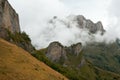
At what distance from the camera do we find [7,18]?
126 metres

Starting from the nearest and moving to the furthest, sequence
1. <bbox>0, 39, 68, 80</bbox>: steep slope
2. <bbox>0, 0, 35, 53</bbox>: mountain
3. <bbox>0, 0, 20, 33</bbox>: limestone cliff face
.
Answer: <bbox>0, 39, 68, 80</bbox>: steep slope → <bbox>0, 0, 35, 53</bbox>: mountain → <bbox>0, 0, 20, 33</bbox>: limestone cliff face

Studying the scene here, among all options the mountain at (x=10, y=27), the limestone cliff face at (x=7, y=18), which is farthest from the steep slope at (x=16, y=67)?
the limestone cliff face at (x=7, y=18)

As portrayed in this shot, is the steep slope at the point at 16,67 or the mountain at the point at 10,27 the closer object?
the steep slope at the point at 16,67

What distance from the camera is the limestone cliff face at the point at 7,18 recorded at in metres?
120

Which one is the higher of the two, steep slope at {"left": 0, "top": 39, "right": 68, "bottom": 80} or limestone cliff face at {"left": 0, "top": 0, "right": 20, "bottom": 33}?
limestone cliff face at {"left": 0, "top": 0, "right": 20, "bottom": 33}

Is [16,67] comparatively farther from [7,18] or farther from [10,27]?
[7,18]

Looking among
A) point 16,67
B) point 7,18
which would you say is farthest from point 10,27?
point 16,67

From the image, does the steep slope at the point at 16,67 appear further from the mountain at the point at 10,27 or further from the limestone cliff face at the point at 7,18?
the limestone cliff face at the point at 7,18

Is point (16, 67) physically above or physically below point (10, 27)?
below

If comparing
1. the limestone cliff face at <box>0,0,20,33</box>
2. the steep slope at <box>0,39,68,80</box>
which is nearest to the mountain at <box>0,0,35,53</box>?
the limestone cliff face at <box>0,0,20,33</box>

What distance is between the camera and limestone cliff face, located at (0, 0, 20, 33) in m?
120

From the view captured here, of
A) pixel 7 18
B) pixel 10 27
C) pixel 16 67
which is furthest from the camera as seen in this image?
pixel 7 18

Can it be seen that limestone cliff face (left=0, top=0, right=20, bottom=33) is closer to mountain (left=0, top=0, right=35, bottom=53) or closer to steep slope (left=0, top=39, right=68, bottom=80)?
mountain (left=0, top=0, right=35, bottom=53)

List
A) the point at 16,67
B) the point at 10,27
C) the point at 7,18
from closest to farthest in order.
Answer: the point at 16,67 < the point at 10,27 < the point at 7,18
